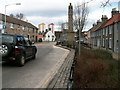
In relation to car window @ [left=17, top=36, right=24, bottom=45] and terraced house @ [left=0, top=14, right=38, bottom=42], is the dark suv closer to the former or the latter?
car window @ [left=17, top=36, right=24, bottom=45]

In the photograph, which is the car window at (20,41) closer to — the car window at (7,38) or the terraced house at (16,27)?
the car window at (7,38)

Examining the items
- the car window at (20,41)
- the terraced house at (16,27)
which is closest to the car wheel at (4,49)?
the car window at (20,41)

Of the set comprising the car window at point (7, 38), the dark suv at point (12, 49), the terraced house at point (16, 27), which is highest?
the terraced house at point (16, 27)

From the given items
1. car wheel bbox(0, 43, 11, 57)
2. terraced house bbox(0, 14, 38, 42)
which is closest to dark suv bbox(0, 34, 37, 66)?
car wheel bbox(0, 43, 11, 57)

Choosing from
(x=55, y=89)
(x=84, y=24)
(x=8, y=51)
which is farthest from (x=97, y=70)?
(x=84, y=24)

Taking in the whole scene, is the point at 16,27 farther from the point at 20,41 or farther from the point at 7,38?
the point at 7,38

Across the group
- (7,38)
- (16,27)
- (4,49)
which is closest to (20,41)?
(7,38)

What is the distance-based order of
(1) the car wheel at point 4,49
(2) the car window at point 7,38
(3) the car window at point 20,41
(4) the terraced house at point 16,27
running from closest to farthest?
(1) the car wheel at point 4,49
(2) the car window at point 7,38
(3) the car window at point 20,41
(4) the terraced house at point 16,27

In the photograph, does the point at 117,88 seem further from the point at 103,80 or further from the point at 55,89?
the point at 55,89

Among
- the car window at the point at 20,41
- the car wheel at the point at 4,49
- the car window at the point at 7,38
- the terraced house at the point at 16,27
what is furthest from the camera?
the terraced house at the point at 16,27

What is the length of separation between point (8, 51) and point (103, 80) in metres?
4.86

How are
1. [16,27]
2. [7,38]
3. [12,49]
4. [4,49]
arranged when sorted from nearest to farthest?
1. [4,49]
2. [12,49]
3. [7,38]
4. [16,27]

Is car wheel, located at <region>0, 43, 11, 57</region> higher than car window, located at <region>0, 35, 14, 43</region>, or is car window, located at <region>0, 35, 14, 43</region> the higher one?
car window, located at <region>0, 35, 14, 43</region>

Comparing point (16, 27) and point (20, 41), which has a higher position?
point (16, 27)
